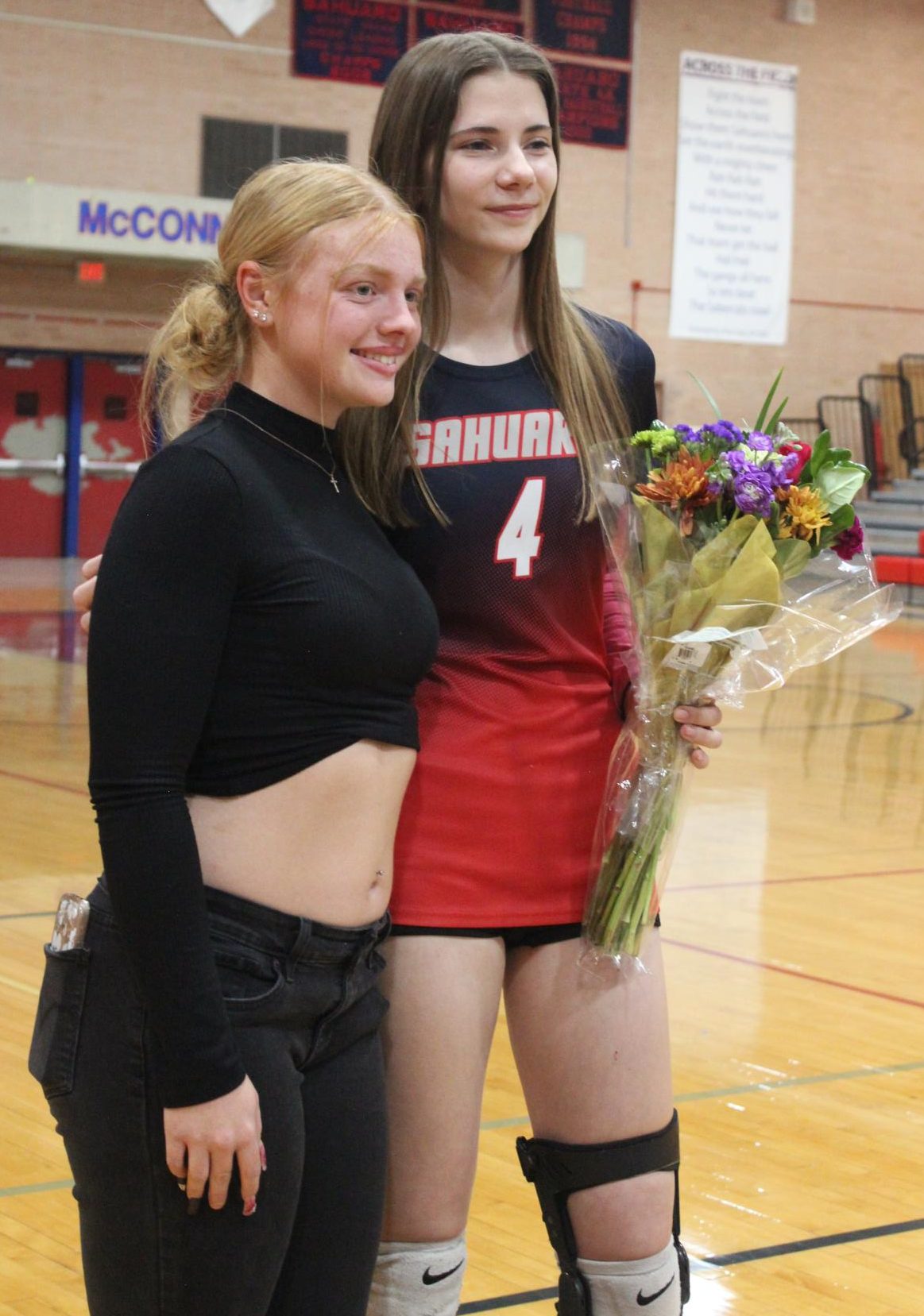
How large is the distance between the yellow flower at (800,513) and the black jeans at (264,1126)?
0.60 metres

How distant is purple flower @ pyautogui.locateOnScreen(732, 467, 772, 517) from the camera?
1798 millimetres

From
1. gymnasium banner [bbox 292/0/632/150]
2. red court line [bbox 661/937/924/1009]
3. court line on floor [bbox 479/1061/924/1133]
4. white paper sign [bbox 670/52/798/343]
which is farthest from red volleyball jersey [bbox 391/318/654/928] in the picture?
white paper sign [bbox 670/52/798/343]

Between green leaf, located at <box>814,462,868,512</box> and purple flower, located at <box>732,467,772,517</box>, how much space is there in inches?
3.7

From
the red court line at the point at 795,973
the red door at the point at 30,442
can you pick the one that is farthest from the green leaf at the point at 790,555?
the red door at the point at 30,442

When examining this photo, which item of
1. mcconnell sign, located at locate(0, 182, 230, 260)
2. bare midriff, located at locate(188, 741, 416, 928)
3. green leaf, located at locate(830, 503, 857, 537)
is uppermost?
mcconnell sign, located at locate(0, 182, 230, 260)

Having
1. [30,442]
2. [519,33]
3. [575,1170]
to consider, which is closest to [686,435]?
[575,1170]

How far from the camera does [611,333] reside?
6.71ft

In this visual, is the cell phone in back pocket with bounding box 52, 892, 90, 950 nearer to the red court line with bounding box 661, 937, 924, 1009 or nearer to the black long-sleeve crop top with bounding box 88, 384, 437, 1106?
the black long-sleeve crop top with bounding box 88, 384, 437, 1106

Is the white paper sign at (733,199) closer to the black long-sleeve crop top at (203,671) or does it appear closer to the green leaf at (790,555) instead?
the green leaf at (790,555)

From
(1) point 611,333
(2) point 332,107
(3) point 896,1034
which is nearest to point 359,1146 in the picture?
(1) point 611,333

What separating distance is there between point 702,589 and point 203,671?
0.57 metres

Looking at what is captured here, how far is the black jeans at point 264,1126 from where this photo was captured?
1.46m

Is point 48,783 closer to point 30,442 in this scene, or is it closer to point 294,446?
point 294,446

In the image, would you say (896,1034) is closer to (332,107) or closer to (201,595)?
(201,595)
